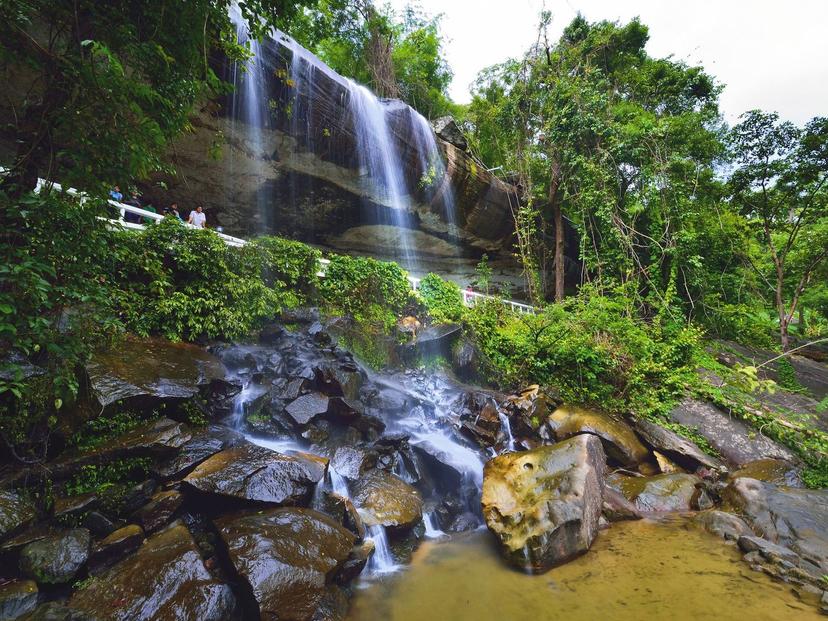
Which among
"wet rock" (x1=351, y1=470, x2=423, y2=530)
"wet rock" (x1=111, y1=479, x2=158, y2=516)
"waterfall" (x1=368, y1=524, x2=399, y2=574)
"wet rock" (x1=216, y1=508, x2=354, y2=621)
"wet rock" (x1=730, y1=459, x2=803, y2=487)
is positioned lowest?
"wet rock" (x1=730, y1=459, x2=803, y2=487)

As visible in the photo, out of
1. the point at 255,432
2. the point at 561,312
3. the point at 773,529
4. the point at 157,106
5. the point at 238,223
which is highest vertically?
the point at 238,223

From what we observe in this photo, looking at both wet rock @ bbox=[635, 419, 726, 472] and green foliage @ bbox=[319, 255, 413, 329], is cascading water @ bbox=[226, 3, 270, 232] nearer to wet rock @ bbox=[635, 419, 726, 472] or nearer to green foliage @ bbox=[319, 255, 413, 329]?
green foliage @ bbox=[319, 255, 413, 329]

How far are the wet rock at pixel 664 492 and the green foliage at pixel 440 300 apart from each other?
19.0 feet

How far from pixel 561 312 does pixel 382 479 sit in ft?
22.4

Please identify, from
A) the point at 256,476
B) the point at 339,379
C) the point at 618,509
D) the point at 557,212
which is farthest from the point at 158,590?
the point at 557,212

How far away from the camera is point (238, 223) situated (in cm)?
1236

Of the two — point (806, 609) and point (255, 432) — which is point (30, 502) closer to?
point (255, 432)

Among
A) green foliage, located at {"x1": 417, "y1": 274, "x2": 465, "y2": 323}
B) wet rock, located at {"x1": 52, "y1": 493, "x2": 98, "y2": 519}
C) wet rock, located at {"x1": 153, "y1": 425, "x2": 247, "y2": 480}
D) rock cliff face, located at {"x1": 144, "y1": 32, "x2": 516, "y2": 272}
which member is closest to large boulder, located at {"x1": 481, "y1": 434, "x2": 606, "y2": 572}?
wet rock, located at {"x1": 153, "y1": 425, "x2": 247, "y2": 480}

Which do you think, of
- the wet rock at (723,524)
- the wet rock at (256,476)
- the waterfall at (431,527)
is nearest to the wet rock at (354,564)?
the wet rock at (256,476)

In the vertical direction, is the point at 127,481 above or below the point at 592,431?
above

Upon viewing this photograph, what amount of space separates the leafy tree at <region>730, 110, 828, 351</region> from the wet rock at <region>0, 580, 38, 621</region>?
19.4 meters

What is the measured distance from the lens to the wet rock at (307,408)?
5156mm

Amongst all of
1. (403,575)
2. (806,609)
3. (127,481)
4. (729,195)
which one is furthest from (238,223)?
(729,195)

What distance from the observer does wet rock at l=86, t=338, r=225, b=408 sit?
12.7 feet
